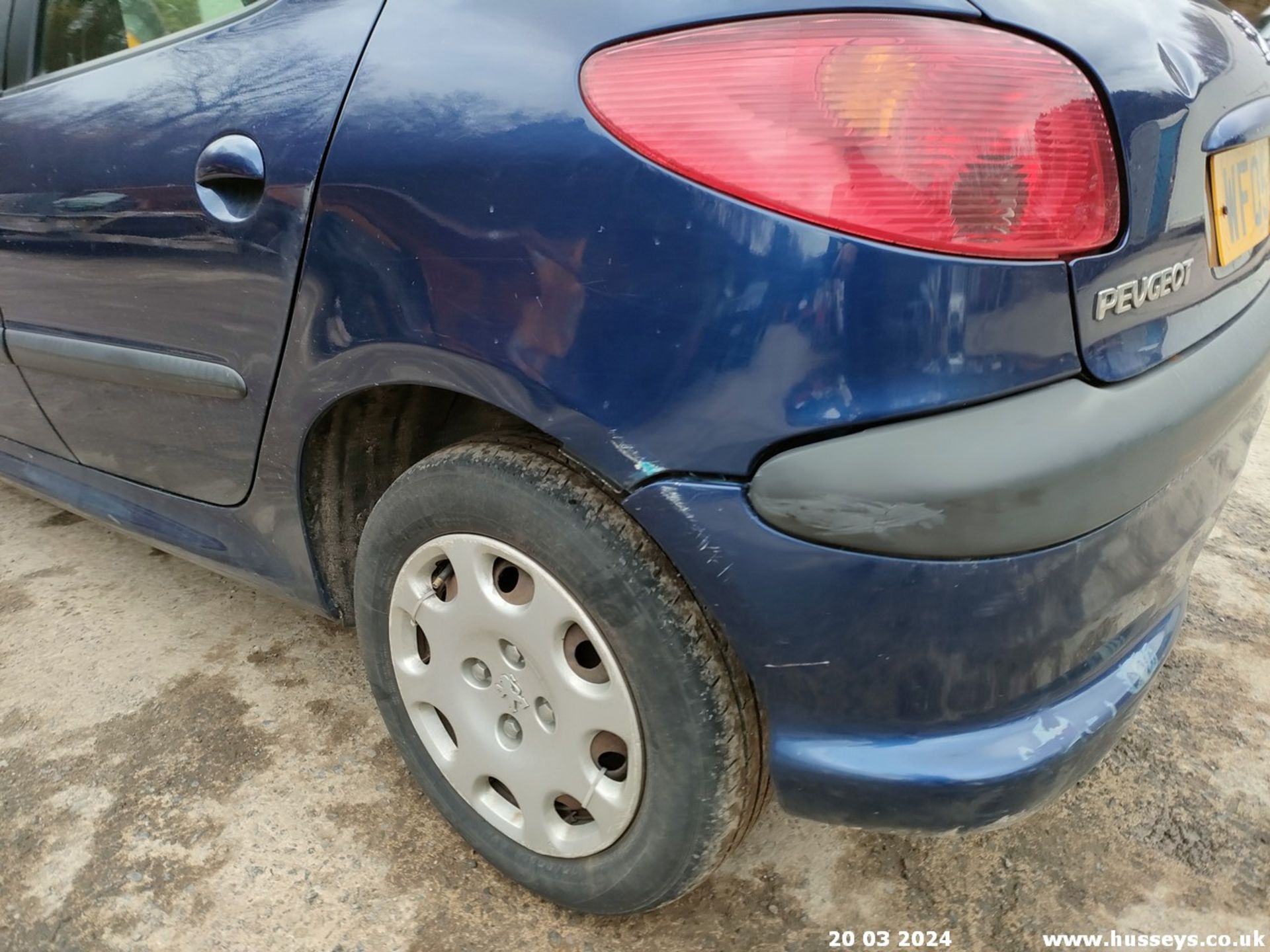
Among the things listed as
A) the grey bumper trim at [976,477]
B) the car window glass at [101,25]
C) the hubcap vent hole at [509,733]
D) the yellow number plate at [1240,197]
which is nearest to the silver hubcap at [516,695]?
the hubcap vent hole at [509,733]

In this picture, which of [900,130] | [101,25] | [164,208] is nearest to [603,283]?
[900,130]

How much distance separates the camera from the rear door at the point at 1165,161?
986mm

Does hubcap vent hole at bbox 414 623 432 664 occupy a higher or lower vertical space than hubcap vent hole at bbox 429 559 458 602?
lower

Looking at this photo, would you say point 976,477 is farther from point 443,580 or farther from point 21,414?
point 21,414

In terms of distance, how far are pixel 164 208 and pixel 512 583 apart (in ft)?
2.76

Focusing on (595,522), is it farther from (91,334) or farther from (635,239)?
(91,334)

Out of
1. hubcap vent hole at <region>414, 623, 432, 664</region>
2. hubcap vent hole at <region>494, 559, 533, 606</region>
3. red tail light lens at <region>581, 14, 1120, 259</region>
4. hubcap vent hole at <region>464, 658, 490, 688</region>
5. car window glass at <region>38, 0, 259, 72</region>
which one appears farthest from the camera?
car window glass at <region>38, 0, 259, 72</region>

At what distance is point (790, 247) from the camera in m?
0.93

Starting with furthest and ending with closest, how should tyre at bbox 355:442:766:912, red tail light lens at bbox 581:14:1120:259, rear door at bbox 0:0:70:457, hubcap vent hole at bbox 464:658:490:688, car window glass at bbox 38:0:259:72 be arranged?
rear door at bbox 0:0:70:457 → car window glass at bbox 38:0:259:72 → hubcap vent hole at bbox 464:658:490:688 → tyre at bbox 355:442:766:912 → red tail light lens at bbox 581:14:1120:259

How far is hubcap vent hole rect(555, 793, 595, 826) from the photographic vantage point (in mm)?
1409

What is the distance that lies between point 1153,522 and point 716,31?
2.64ft

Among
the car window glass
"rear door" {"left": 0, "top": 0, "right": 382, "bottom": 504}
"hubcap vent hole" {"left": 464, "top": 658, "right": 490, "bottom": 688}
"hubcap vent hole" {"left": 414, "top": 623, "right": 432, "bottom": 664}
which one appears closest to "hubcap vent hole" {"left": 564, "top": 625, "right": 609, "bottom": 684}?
"hubcap vent hole" {"left": 464, "top": 658, "right": 490, "bottom": 688}

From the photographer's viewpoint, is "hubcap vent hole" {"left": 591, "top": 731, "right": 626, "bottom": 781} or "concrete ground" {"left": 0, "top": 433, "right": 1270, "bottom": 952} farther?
"concrete ground" {"left": 0, "top": 433, "right": 1270, "bottom": 952}

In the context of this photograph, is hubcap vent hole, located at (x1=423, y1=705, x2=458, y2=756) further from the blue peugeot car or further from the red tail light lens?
the red tail light lens
